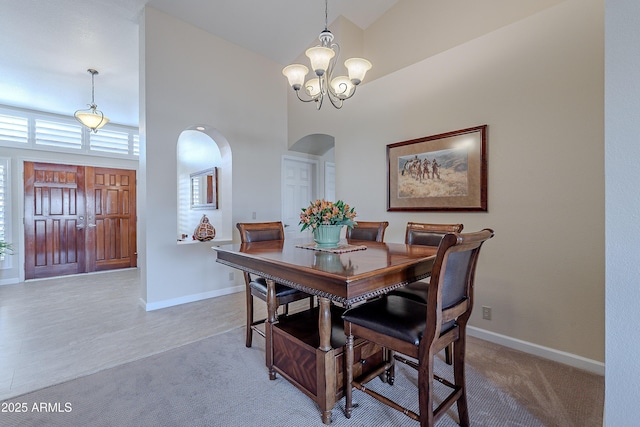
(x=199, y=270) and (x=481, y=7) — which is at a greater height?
(x=481, y=7)

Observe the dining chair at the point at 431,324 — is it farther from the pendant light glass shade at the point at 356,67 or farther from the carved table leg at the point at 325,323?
the pendant light glass shade at the point at 356,67

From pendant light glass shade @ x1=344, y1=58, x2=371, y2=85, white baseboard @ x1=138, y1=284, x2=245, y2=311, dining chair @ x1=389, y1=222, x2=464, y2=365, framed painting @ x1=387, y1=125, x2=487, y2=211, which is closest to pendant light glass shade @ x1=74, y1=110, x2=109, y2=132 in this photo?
white baseboard @ x1=138, y1=284, x2=245, y2=311

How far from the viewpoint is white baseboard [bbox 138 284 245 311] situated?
3.41 meters

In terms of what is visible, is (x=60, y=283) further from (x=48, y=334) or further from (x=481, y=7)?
(x=481, y=7)

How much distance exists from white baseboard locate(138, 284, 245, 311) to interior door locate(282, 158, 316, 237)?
129cm

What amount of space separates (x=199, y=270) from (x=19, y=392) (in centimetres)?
202

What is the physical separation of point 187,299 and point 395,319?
3.14 meters

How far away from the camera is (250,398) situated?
5.94ft

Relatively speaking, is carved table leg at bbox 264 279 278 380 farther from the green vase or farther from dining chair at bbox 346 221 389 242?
dining chair at bbox 346 221 389 242

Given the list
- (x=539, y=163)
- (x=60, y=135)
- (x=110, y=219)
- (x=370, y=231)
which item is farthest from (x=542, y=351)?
(x=60, y=135)

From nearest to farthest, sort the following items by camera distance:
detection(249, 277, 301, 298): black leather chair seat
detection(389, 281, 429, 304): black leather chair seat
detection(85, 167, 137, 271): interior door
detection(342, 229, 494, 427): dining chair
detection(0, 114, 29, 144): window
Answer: detection(342, 229, 494, 427): dining chair, detection(389, 281, 429, 304): black leather chair seat, detection(249, 277, 301, 298): black leather chair seat, detection(0, 114, 29, 144): window, detection(85, 167, 137, 271): interior door

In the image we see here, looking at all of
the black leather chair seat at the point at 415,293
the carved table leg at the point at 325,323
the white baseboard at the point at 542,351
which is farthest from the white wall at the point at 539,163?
the carved table leg at the point at 325,323

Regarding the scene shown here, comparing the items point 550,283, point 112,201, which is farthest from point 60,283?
point 550,283

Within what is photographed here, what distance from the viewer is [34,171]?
492 centimetres
